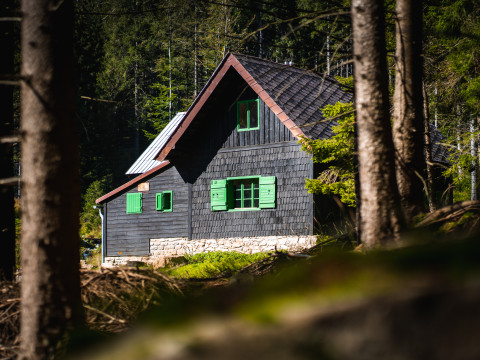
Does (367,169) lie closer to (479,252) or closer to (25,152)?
(25,152)

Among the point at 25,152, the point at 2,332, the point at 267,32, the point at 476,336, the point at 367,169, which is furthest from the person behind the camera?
the point at 267,32

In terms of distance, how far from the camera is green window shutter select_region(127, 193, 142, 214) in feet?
73.6

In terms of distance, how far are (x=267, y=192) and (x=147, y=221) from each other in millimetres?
5947

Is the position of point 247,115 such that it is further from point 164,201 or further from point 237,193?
point 164,201

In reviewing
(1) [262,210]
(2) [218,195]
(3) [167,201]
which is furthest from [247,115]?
(3) [167,201]

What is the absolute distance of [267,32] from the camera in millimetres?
53312

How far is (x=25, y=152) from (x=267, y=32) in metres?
51.6

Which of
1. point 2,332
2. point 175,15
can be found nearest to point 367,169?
point 2,332

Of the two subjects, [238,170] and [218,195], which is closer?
[238,170]

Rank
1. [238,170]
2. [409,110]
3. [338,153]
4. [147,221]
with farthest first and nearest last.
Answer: [147,221], [238,170], [338,153], [409,110]

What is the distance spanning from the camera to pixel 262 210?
751 inches

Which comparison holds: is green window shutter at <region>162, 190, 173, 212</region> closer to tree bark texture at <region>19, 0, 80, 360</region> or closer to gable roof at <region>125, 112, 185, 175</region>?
gable roof at <region>125, 112, 185, 175</region>

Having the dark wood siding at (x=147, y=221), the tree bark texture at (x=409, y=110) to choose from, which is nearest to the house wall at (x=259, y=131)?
the dark wood siding at (x=147, y=221)

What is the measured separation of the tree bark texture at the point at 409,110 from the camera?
20.4 ft
